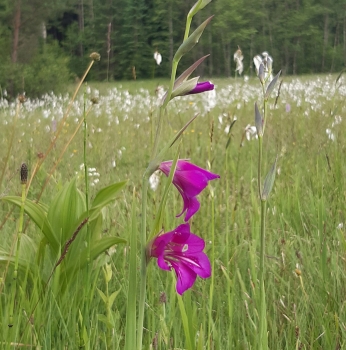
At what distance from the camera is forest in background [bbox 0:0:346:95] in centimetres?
1301

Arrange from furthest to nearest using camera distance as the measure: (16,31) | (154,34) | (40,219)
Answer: (154,34), (16,31), (40,219)

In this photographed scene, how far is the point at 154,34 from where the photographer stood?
2489cm

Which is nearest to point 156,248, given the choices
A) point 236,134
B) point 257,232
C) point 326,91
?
point 257,232

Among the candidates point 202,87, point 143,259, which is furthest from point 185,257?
point 202,87

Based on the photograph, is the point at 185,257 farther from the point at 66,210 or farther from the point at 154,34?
the point at 154,34

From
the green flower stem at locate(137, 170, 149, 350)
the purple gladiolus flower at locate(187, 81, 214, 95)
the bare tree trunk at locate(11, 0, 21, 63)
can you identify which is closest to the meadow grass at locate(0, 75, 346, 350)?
the green flower stem at locate(137, 170, 149, 350)

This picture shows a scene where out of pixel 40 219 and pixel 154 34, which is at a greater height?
pixel 40 219

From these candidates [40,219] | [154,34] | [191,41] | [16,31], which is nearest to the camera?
[191,41]

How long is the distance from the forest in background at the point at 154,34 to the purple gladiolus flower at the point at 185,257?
41.1 feet

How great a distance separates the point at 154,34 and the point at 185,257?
25.2 meters

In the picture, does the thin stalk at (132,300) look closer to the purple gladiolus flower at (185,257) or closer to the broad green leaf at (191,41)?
the purple gladiolus flower at (185,257)

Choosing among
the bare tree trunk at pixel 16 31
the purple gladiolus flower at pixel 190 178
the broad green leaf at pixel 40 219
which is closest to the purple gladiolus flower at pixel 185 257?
the purple gladiolus flower at pixel 190 178

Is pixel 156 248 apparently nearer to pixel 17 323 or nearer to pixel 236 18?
pixel 17 323

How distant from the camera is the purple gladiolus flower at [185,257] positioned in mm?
691
